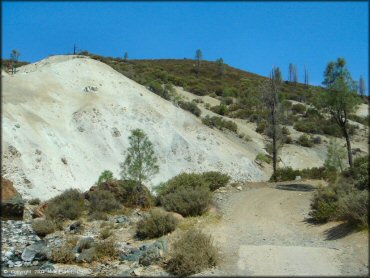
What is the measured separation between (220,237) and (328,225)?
3.90 metres

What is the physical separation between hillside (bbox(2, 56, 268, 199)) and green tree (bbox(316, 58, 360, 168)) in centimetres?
849

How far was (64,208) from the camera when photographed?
19.6 m

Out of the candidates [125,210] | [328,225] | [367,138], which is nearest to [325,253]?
[328,225]

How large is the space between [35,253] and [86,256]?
1.83 metres

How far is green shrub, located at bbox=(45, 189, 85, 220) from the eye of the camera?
63.1ft

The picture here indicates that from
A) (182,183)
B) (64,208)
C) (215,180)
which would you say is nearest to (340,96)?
(215,180)

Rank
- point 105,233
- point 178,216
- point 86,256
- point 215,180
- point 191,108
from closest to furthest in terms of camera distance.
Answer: point 86,256 < point 105,233 < point 178,216 < point 215,180 < point 191,108

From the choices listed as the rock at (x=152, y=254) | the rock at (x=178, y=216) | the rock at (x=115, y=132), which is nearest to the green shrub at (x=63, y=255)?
the rock at (x=152, y=254)

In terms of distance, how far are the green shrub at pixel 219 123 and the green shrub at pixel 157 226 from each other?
1007 inches

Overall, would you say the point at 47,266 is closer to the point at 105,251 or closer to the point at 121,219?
the point at 105,251

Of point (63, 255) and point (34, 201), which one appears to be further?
point (34, 201)

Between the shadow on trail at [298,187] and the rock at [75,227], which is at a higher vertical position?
the shadow on trail at [298,187]

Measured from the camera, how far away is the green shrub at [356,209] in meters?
13.6

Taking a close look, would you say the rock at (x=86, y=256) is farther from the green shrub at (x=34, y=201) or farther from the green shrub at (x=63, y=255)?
the green shrub at (x=34, y=201)
